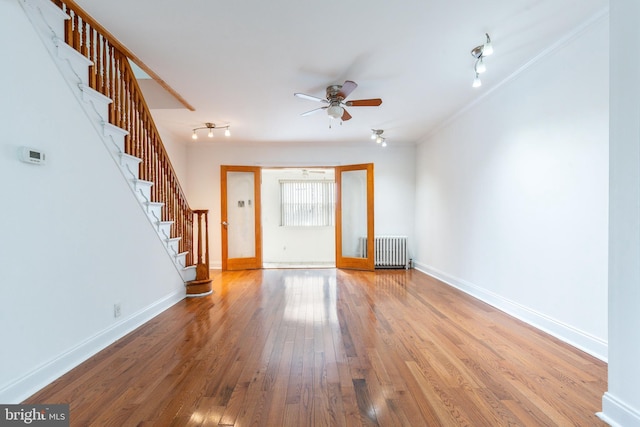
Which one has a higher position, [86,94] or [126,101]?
[126,101]

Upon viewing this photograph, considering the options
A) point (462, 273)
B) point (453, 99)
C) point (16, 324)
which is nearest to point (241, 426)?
point (16, 324)

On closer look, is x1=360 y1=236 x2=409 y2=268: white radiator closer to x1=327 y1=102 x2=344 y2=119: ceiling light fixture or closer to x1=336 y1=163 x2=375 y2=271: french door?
x1=336 y1=163 x2=375 y2=271: french door

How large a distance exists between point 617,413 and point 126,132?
156 inches

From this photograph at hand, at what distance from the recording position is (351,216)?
19.5 feet

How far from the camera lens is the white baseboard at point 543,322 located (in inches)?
84.7

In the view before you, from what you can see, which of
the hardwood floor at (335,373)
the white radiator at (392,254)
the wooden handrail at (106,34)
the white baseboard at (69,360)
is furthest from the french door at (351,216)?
the white baseboard at (69,360)

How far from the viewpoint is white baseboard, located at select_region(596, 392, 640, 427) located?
1.35m

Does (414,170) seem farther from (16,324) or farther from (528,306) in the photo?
(16,324)

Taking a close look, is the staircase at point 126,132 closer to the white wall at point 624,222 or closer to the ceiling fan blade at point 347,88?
the ceiling fan blade at point 347,88

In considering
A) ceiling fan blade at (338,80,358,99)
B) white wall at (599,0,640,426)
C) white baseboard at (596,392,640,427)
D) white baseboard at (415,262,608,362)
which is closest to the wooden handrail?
ceiling fan blade at (338,80,358,99)

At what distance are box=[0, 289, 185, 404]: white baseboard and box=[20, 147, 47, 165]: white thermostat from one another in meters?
1.27

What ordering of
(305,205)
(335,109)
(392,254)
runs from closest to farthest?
(335,109), (392,254), (305,205)

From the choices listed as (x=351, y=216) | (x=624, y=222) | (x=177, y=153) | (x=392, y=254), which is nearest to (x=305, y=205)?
(x=351, y=216)

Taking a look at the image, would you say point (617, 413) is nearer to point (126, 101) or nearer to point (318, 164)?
point (126, 101)
